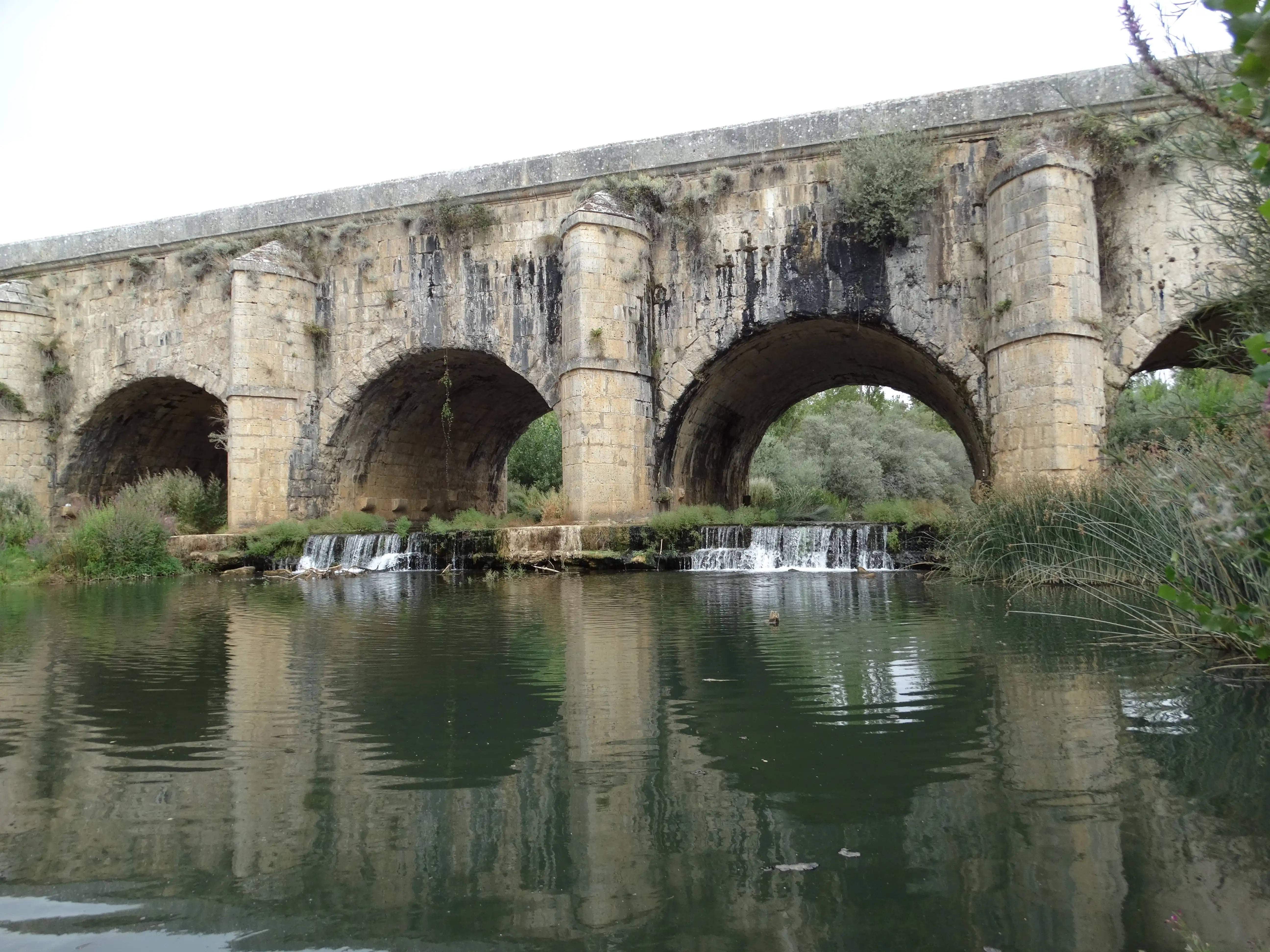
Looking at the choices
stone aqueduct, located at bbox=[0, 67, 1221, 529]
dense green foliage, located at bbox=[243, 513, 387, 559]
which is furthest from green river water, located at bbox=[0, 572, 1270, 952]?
dense green foliage, located at bbox=[243, 513, 387, 559]

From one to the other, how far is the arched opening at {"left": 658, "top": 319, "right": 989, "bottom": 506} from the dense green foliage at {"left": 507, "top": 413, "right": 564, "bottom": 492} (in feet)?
40.7

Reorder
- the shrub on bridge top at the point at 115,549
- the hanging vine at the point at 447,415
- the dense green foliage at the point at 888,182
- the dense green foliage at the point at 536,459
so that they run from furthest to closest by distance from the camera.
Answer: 1. the dense green foliage at the point at 536,459
2. the hanging vine at the point at 447,415
3. the shrub on bridge top at the point at 115,549
4. the dense green foliage at the point at 888,182

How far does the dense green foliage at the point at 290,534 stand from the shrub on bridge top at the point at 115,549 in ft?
3.51

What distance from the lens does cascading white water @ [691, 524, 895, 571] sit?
441 inches

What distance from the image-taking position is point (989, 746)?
307cm

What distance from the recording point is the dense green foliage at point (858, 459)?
27.6 metres

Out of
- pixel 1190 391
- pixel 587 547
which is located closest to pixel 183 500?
pixel 587 547

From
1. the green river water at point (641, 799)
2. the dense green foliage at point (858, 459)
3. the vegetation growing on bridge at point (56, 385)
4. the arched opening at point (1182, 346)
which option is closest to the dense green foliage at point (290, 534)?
the vegetation growing on bridge at point (56, 385)

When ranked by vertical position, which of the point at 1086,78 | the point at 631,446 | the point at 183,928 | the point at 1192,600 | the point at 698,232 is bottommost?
the point at 183,928

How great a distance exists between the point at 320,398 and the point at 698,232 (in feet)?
22.1

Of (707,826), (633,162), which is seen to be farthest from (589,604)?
(633,162)

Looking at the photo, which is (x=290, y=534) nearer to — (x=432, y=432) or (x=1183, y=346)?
(x=432, y=432)

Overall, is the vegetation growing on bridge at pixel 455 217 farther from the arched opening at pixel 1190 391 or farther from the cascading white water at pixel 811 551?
the arched opening at pixel 1190 391

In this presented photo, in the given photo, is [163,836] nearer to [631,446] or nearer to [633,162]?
[631,446]
